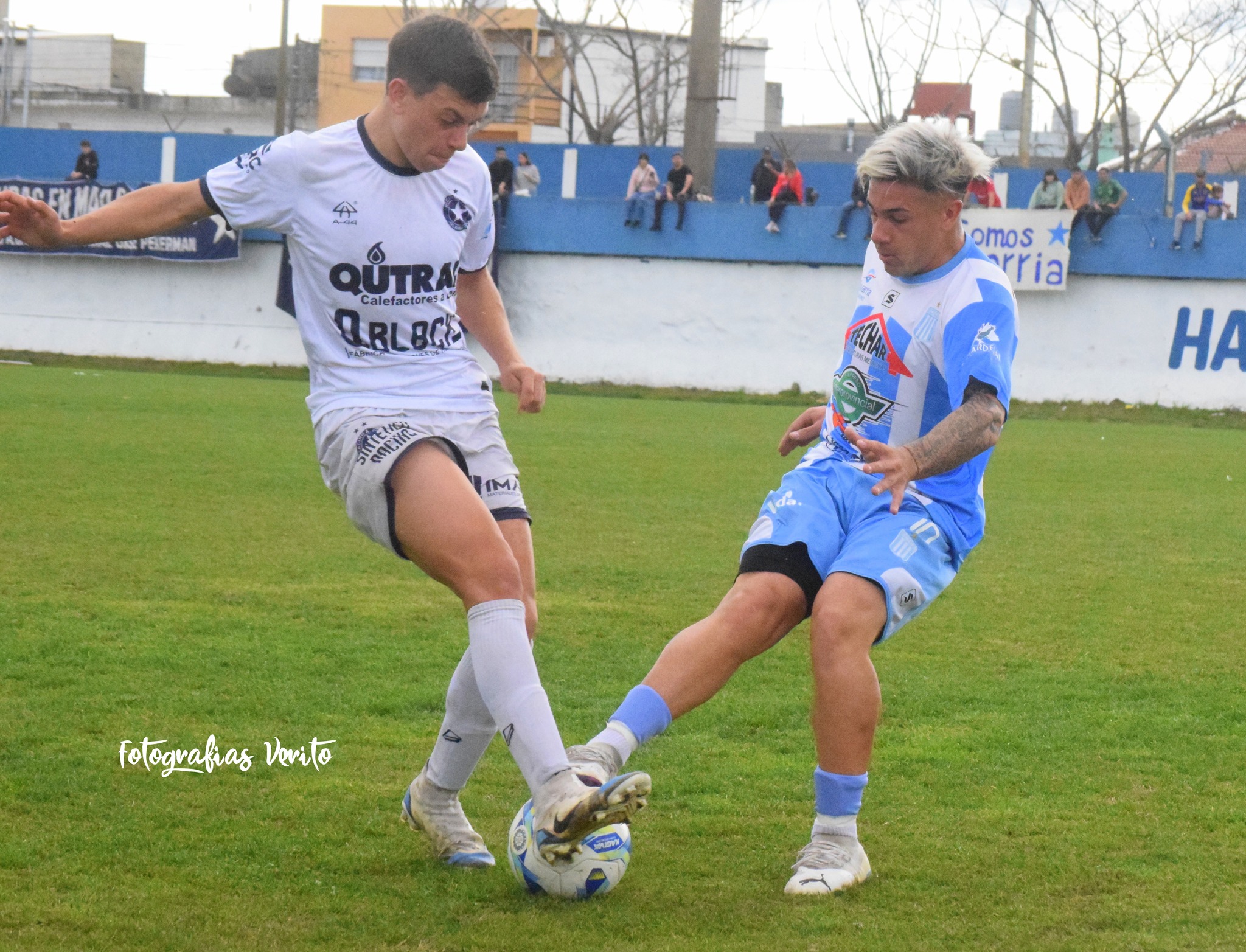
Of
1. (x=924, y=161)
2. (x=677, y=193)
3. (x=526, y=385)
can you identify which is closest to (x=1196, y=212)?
(x=677, y=193)

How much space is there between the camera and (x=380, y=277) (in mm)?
3920

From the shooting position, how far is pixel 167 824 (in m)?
4.15

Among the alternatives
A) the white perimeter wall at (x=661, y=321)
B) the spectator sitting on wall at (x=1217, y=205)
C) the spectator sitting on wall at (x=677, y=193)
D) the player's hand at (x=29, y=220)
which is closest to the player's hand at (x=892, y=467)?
the player's hand at (x=29, y=220)

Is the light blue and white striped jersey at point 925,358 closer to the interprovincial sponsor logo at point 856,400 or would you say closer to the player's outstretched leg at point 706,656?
the interprovincial sponsor logo at point 856,400

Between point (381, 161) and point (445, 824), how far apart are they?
1.74 metres

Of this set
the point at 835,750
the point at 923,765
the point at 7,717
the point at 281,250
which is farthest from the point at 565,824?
the point at 281,250

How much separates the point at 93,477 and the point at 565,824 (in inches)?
344

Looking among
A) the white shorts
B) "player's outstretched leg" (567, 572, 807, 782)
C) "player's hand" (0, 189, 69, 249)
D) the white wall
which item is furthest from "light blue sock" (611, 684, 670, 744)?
the white wall

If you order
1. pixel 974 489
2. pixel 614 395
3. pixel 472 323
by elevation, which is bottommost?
pixel 614 395

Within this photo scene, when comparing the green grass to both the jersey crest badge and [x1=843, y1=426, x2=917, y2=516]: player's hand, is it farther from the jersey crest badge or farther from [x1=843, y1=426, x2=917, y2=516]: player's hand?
the jersey crest badge

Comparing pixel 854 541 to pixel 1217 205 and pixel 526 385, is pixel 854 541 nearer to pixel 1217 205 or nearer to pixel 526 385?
pixel 526 385

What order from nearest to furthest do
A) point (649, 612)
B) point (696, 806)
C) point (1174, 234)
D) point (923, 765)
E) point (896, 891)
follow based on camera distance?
point (896, 891) < point (696, 806) < point (923, 765) < point (649, 612) < point (1174, 234)

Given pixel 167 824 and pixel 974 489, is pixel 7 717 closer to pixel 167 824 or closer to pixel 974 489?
pixel 167 824

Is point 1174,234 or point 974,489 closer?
point 974,489
